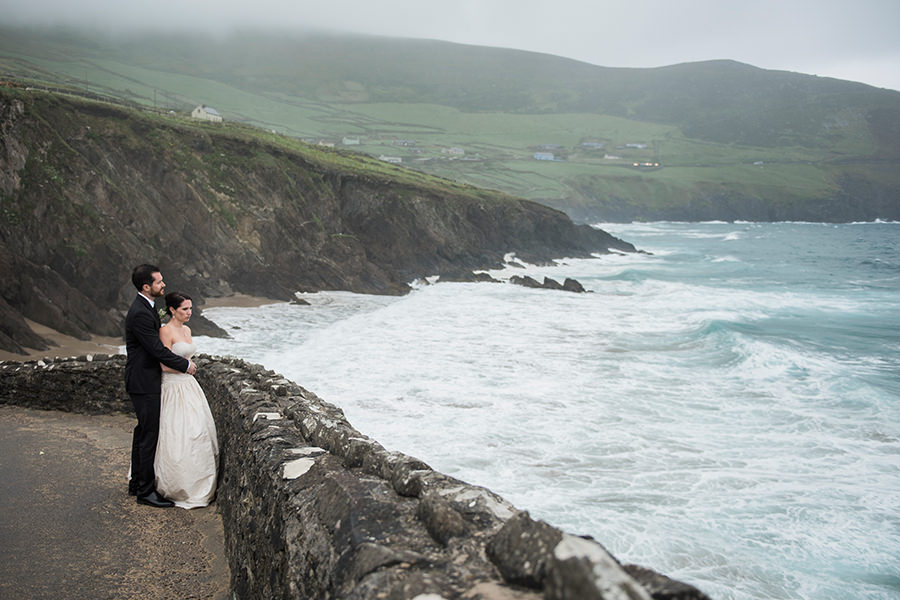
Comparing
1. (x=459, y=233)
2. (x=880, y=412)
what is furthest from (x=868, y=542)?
(x=459, y=233)

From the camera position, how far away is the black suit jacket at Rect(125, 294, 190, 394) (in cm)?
620

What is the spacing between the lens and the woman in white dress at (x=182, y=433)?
21.2ft

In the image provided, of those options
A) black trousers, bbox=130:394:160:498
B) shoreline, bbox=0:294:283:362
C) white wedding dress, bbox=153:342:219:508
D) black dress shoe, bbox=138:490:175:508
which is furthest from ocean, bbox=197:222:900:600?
black trousers, bbox=130:394:160:498

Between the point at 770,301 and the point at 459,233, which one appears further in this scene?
the point at 459,233

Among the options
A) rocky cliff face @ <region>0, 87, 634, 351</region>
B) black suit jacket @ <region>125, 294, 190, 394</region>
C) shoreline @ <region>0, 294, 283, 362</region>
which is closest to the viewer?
black suit jacket @ <region>125, 294, 190, 394</region>

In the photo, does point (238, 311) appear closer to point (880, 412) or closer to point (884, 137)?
point (880, 412)

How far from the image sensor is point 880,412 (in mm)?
16109

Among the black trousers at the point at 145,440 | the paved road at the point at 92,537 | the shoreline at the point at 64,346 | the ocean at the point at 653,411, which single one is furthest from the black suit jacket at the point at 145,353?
the shoreline at the point at 64,346

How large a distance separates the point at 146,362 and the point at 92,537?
1.57 metres

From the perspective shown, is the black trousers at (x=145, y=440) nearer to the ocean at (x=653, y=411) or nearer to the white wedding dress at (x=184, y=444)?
the white wedding dress at (x=184, y=444)

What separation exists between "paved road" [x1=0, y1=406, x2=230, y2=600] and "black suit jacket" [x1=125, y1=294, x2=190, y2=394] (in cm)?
124

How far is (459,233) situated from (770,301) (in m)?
24.1

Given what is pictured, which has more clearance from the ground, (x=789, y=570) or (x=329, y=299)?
(x=789, y=570)

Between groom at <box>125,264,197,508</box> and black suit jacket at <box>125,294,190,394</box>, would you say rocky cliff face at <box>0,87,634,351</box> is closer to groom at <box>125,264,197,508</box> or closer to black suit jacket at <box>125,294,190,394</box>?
groom at <box>125,264,197,508</box>
